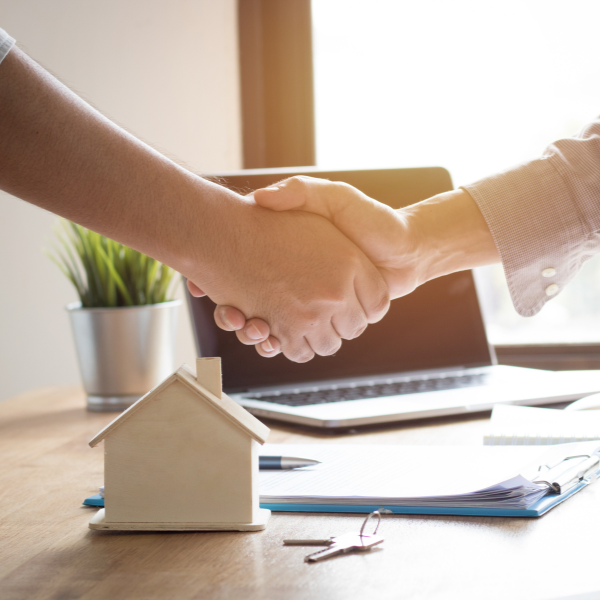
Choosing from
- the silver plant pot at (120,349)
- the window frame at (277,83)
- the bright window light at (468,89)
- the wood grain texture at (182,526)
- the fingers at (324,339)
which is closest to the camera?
the wood grain texture at (182,526)

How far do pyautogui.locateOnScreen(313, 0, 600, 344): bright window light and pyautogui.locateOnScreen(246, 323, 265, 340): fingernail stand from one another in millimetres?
776

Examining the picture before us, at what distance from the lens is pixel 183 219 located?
765mm

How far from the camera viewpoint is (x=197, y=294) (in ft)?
2.96

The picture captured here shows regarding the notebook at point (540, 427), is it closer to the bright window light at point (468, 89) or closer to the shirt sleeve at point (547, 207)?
the shirt sleeve at point (547, 207)

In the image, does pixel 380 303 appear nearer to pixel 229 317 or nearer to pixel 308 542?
pixel 229 317

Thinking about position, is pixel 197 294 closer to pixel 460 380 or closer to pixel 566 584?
pixel 460 380

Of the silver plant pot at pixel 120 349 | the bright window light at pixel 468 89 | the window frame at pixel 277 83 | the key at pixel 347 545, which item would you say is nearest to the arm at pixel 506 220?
the silver plant pot at pixel 120 349

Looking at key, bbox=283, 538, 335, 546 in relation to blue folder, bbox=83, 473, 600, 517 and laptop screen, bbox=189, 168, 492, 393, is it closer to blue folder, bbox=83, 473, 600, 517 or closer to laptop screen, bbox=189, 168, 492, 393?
blue folder, bbox=83, 473, 600, 517

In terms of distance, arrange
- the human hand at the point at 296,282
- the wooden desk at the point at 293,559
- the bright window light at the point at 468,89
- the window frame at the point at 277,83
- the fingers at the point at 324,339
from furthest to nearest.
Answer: the window frame at the point at 277,83
the bright window light at the point at 468,89
the fingers at the point at 324,339
the human hand at the point at 296,282
the wooden desk at the point at 293,559

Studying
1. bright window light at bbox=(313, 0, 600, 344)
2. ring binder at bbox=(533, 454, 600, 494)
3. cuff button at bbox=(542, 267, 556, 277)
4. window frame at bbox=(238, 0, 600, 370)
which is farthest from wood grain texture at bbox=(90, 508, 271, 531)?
window frame at bbox=(238, 0, 600, 370)

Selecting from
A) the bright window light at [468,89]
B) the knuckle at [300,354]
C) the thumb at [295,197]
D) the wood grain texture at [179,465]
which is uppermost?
the bright window light at [468,89]

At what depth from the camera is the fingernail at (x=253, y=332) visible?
91 cm

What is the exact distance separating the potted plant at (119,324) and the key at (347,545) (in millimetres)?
647

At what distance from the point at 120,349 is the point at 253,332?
27 centimetres
